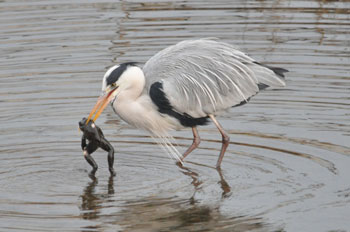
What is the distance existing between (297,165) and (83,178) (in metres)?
2.34

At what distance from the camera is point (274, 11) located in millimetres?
16906

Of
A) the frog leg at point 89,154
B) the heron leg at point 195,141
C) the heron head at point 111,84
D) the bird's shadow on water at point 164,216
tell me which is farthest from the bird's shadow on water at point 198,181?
the heron head at point 111,84

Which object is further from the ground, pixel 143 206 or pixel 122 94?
pixel 122 94

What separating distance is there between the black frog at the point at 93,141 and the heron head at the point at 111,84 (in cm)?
10

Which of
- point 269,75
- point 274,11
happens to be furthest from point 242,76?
point 274,11

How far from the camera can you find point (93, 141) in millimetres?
9164

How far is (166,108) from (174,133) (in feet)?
4.61

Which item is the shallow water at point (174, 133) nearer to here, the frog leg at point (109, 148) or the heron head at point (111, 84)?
the frog leg at point (109, 148)

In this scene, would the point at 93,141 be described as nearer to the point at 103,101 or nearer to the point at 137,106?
the point at 103,101

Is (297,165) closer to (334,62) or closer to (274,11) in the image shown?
(334,62)

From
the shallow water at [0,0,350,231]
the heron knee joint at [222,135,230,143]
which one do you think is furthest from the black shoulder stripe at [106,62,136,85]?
the heron knee joint at [222,135,230,143]

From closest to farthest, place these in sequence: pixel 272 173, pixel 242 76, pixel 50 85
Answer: pixel 272 173
pixel 242 76
pixel 50 85

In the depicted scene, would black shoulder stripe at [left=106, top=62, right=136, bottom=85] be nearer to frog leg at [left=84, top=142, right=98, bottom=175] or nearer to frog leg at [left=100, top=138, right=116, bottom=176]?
frog leg at [left=100, top=138, right=116, bottom=176]

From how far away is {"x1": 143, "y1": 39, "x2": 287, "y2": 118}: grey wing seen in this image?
31.8ft
